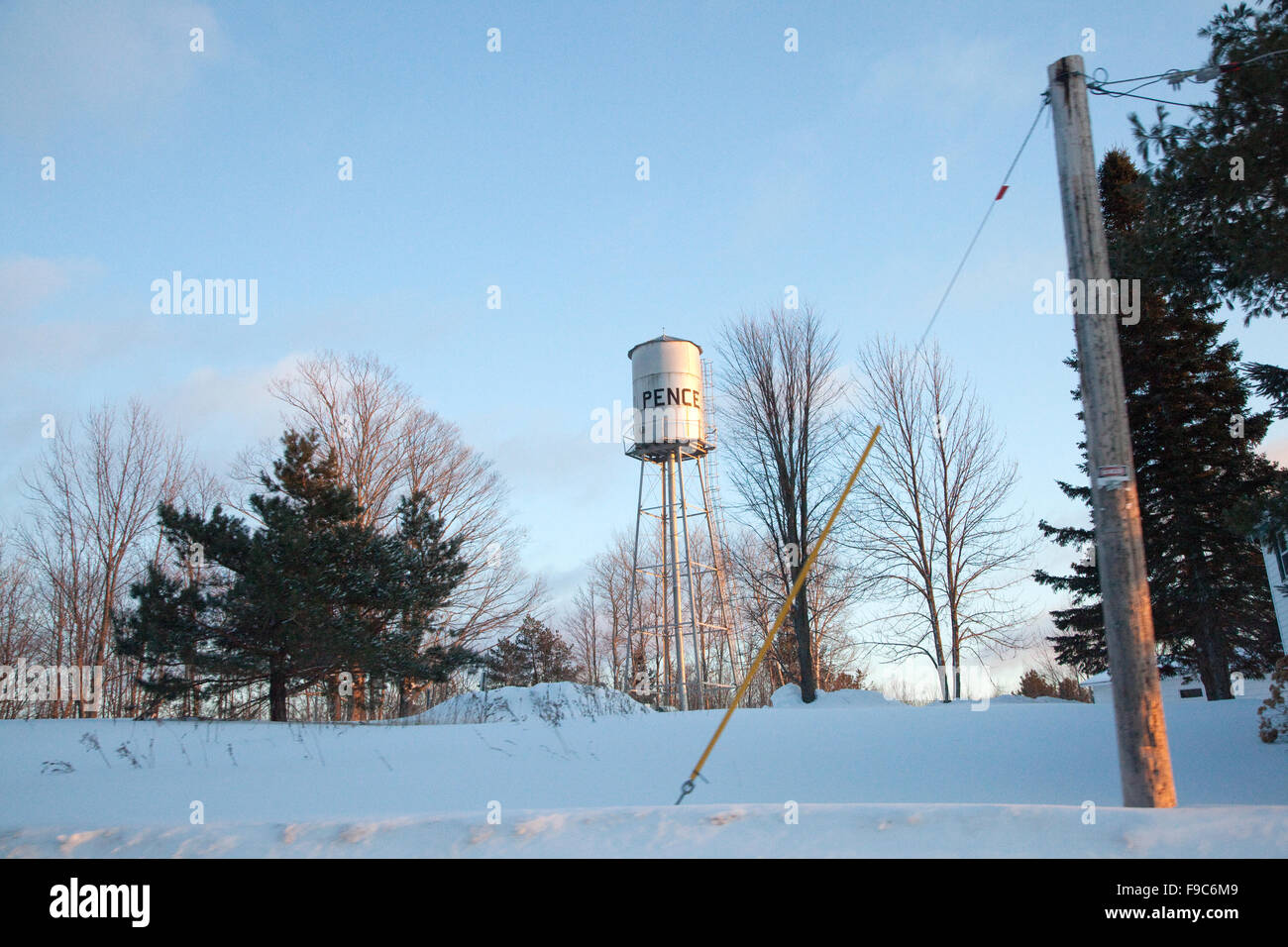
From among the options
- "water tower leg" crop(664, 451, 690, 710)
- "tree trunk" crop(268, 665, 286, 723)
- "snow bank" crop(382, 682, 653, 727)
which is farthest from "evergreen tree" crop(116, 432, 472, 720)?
"water tower leg" crop(664, 451, 690, 710)

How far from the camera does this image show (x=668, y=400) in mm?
22547

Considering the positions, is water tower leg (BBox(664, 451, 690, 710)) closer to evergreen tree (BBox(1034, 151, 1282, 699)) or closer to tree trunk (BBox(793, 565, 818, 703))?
tree trunk (BBox(793, 565, 818, 703))

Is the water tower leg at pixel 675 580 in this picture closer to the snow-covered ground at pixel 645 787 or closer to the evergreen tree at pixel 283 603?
the snow-covered ground at pixel 645 787

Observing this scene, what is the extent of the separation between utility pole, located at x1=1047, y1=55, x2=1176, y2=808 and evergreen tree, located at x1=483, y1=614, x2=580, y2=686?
109ft

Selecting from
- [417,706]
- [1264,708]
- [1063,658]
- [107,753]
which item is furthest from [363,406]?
[1264,708]

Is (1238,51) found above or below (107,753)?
above

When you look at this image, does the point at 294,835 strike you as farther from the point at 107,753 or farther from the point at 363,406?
the point at 363,406

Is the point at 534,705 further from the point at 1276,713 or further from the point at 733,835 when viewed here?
the point at 733,835

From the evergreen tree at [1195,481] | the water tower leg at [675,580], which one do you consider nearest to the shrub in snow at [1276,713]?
the evergreen tree at [1195,481]

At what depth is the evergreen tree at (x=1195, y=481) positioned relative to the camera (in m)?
20.7

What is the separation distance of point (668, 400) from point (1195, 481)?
13.0 m

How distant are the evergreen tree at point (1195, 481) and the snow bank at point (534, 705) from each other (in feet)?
42.8

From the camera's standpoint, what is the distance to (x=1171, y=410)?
2145cm
